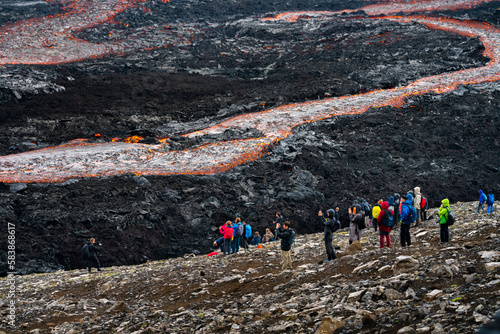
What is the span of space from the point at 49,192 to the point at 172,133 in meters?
11.5

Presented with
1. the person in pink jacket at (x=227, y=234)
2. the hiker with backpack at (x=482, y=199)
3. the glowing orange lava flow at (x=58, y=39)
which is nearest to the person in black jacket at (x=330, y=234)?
the person in pink jacket at (x=227, y=234)

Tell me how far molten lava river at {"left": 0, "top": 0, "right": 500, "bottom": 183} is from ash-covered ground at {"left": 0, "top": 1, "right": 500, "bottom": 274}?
1.12 meters

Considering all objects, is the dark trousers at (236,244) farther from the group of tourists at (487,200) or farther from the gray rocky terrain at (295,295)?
Result: the group of tourists at (487,200)

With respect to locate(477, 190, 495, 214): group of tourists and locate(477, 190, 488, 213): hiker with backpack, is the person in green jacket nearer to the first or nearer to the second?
locate(477, 190, 495, 214): group of tourists

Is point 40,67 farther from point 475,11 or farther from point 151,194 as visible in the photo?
point 475,11

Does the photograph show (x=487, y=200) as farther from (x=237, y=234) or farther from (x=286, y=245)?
(x=286, y=245)

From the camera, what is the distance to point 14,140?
29938mm

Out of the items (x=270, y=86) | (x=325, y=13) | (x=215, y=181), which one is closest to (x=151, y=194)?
(x=215, y=181)

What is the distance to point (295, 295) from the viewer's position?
29.5 feet

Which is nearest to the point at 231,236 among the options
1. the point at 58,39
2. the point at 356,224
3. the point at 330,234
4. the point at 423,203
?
the point at 356,224

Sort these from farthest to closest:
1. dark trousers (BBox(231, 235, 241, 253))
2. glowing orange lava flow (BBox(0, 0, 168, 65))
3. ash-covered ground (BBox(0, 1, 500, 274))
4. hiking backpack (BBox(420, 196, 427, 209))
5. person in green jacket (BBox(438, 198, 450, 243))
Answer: glowing orange lava flow (BBox(0, 0, 168, 65)) < ash-covered ground (BBox(0, 1, 500, 274)) < hiking backpack (BBox(420, 196, 427, 209)) < dark trousers (BBox(231, 235, 241, 253)) < person in green jacket (BBox(438, 198, 450, 243))

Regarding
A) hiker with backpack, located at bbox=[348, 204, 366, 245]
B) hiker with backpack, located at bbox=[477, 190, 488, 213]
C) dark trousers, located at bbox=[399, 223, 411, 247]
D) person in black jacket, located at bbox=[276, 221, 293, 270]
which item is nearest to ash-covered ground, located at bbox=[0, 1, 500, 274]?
hiker with backpack, located at bbox=[477, 190, 488, 213]

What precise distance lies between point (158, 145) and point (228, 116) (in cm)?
751

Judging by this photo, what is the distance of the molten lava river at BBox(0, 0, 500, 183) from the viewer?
26.7m
